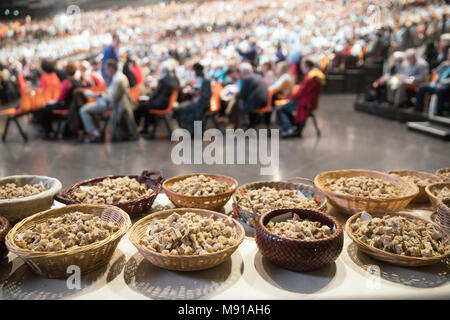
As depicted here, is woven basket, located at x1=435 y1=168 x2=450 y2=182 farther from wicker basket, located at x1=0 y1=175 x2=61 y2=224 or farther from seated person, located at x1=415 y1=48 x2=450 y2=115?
seated person, located at x1=415 y1=48 x2=450 y2=115

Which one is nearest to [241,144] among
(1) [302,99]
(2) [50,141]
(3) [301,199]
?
(1) [302,99]

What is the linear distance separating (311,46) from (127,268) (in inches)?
487

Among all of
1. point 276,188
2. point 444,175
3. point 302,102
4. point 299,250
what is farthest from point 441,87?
point 299,250

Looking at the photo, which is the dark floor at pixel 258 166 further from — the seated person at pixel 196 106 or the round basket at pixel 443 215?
the round basket at pixel 443 215

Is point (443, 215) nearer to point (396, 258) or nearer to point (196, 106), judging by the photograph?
point (396, 258)

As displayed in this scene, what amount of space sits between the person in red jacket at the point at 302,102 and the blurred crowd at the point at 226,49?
0.02 meters

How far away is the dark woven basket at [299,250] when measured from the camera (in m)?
1.26

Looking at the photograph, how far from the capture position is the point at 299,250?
126 cm

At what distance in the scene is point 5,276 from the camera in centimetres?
131

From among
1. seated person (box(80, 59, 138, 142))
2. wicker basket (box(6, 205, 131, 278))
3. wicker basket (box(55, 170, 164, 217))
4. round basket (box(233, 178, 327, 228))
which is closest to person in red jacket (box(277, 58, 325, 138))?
seated person (box(80, 59, 138, 142))

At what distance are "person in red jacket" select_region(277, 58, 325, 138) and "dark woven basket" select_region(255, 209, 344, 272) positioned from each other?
14.7 feet

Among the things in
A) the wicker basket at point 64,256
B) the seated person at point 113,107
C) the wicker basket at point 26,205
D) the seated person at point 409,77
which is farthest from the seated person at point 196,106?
the wicker basket at point 64,256
